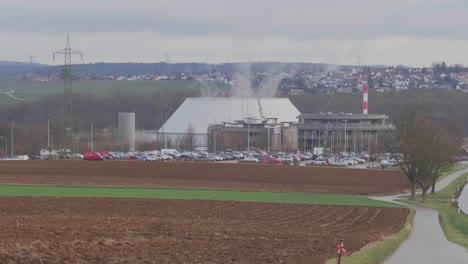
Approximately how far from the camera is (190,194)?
200 ft

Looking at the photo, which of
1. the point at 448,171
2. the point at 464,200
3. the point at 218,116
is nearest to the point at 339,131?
the point at 218,116

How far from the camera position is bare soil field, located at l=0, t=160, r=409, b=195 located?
71.5 meters

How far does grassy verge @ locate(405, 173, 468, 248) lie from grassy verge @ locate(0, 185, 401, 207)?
332 centimetres

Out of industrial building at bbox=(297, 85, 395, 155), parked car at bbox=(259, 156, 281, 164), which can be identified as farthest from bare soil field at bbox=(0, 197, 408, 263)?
industrial building at bbox=(297, 85, 395, 155)

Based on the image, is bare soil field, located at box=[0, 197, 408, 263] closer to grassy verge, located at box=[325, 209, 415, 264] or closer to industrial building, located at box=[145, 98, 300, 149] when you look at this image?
grassy verge, located at box=[325, 209, 415, 264]

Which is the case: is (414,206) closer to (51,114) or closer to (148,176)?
(148,176)

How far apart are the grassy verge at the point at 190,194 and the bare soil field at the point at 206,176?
185 inches

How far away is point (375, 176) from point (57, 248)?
2634 inches

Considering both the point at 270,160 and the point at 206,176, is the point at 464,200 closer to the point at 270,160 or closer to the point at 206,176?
the point at 206,176

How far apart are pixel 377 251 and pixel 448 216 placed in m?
20.6

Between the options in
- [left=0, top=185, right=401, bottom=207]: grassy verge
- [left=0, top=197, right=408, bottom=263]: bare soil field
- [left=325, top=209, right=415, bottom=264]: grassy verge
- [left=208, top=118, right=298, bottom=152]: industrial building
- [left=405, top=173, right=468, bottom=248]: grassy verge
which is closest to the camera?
[left=0, top=197, right=408, bottom=263]: bare soil field

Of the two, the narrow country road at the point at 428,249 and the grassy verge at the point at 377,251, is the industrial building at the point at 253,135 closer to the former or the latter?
the narrow country road at the point at 428,249

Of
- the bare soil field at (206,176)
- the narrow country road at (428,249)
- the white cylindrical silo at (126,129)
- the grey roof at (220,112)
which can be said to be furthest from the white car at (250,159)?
the narrow country road at (428,249)

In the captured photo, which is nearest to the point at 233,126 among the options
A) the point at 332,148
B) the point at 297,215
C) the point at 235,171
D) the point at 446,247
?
the point at 332,148
